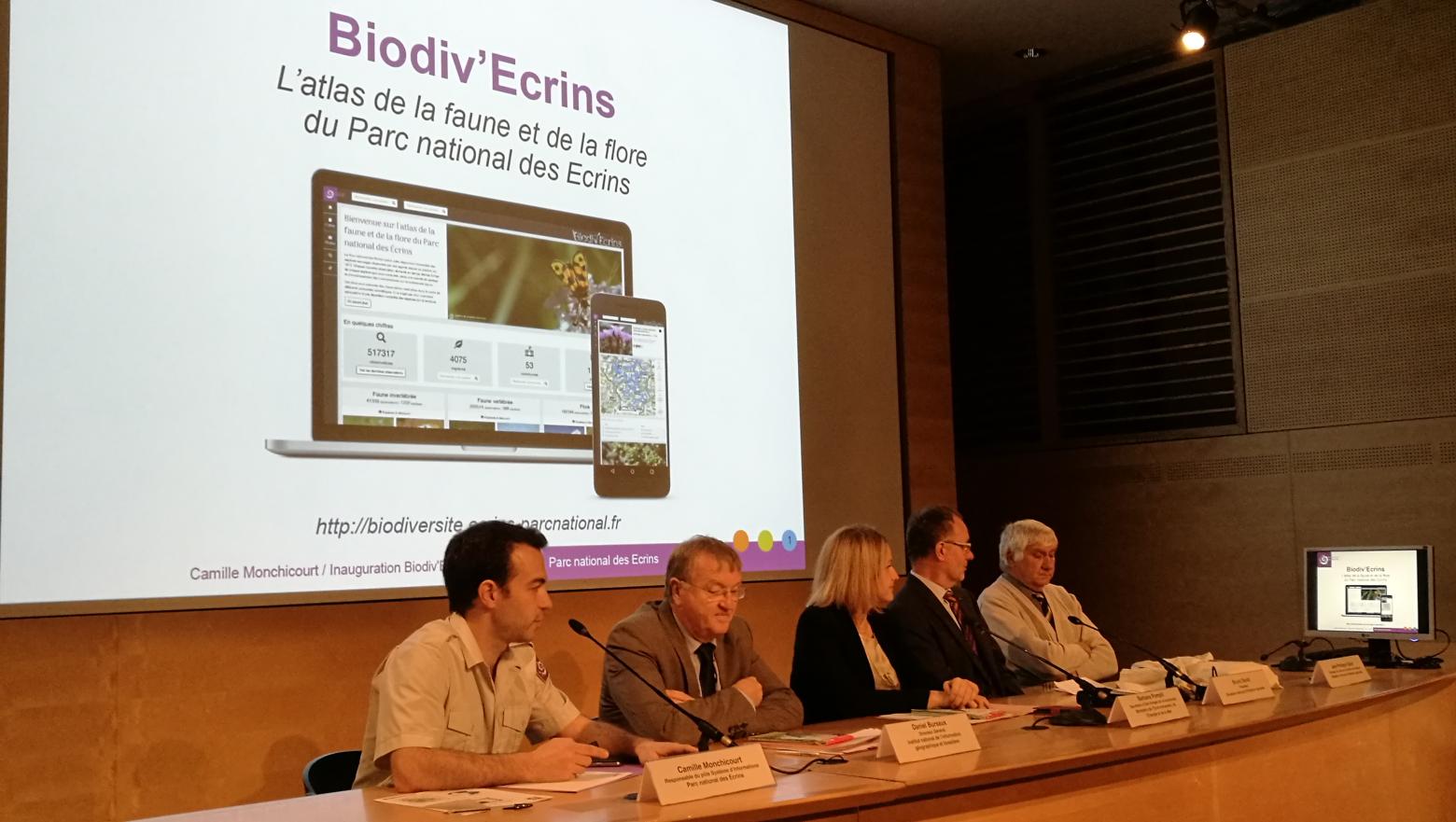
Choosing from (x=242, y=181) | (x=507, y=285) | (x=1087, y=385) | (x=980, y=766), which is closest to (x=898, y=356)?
(x=1087, y=385)

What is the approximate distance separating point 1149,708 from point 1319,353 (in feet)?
11.5

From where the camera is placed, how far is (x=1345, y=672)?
3.66m

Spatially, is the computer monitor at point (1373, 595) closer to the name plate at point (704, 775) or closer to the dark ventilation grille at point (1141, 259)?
the dark ventilation grille at point (1141, 259)

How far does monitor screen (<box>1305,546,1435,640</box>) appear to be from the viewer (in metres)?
4.19

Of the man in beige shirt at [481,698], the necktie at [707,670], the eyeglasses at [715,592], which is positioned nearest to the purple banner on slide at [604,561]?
the necktie at [707,670]

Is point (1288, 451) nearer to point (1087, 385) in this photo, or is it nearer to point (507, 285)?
point (1087, 385)

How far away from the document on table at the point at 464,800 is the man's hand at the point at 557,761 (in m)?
0.10

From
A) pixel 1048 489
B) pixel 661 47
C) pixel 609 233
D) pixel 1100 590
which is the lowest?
pixel 1100 590

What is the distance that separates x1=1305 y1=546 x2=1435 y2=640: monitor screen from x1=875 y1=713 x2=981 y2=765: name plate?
2.42m

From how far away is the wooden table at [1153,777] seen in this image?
2.03 metres

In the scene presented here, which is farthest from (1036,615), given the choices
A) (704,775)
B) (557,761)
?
(704,775)

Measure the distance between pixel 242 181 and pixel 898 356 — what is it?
9.95 feet

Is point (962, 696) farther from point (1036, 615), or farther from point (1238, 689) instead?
point (1036, 615)

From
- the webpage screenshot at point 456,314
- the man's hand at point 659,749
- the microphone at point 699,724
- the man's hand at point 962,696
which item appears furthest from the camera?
the webpage screenshot at point 456,314
